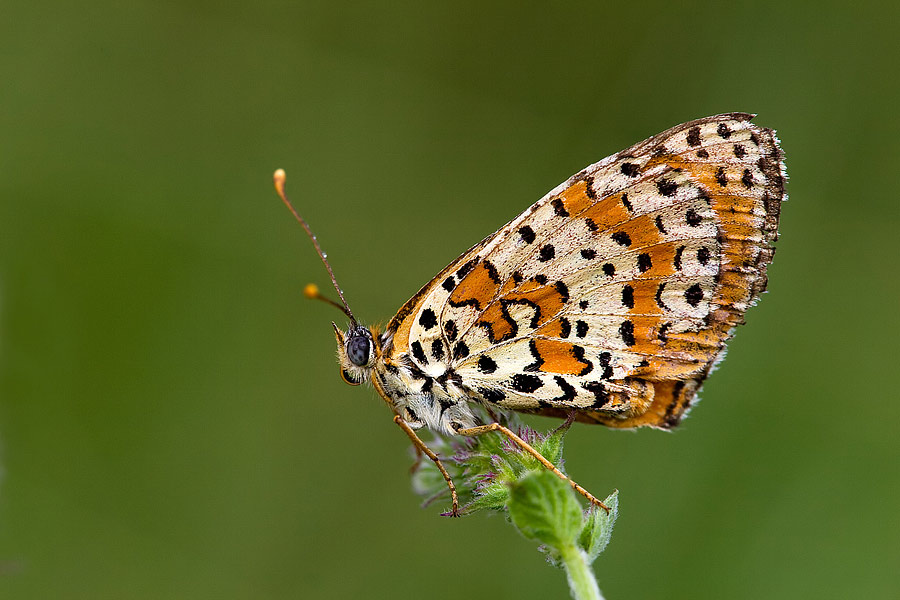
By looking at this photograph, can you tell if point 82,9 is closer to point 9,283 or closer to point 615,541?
point 9,283

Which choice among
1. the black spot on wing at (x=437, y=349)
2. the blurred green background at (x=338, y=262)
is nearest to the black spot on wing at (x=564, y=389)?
the black spot on wing at (x=437, y=349)

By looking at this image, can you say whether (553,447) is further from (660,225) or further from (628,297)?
(660,225)

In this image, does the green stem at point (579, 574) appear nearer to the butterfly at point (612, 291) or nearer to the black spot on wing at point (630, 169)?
the butterfly at point (612, 291)

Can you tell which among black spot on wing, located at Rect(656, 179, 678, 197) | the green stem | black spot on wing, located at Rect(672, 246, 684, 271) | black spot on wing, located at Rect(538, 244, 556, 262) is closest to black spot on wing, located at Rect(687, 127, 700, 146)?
black spot on wing, located at Rect(656, 179, 678, 197)

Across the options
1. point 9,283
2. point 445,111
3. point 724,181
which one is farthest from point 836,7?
point 9,283

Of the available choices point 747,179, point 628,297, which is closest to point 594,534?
point 628,297
